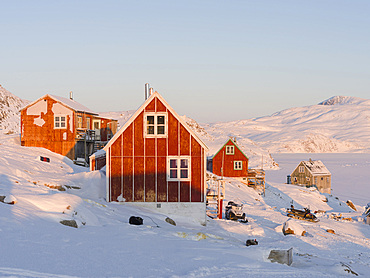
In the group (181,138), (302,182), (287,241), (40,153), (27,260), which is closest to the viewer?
(27,260)

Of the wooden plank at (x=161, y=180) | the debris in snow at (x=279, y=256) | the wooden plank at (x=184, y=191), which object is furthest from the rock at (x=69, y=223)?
the wooden plank at (x=184, y=191)

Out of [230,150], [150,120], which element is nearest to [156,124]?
[150,120]

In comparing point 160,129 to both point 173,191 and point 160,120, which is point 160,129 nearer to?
point 160,120

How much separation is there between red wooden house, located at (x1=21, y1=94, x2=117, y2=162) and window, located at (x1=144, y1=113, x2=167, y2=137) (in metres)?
20.4

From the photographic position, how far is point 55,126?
41875mm

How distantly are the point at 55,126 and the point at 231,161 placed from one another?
26.9 m

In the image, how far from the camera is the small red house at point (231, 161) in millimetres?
56375

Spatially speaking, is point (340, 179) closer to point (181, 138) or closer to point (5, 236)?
point (181, 138)

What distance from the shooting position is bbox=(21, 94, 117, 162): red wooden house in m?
41.6

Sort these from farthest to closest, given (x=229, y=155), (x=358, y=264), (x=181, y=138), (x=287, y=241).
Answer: (x=229, y=155) < (x=181, y=138) < (x=287, y=241) < (x=358, y=264)

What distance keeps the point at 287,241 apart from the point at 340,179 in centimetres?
7655

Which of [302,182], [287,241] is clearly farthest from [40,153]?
[302,182]

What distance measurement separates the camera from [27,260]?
29.3 ft

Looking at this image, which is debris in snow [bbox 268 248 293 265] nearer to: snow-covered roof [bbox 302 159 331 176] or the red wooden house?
the red wooden house
